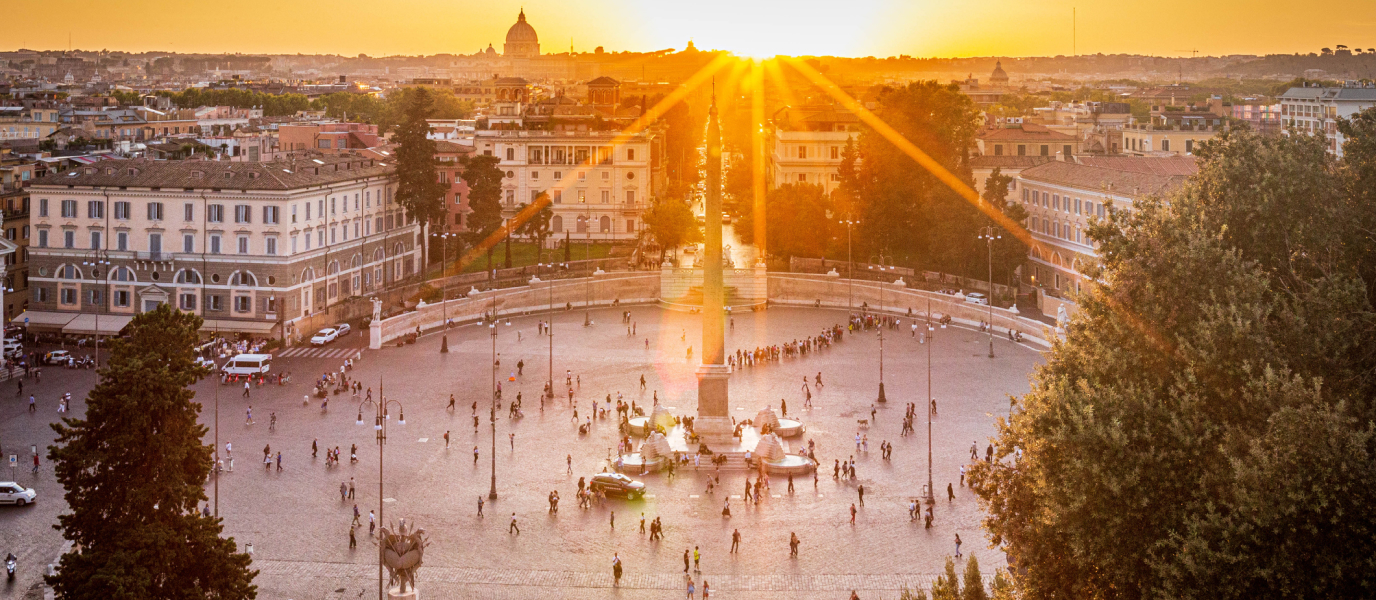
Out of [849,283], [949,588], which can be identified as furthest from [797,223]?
[949,588]

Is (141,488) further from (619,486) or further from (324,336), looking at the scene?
(324,336)

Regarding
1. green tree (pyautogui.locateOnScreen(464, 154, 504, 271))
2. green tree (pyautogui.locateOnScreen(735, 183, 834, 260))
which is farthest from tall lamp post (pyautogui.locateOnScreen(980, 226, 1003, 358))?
green tree (pyautogui.locateOnScreen(464, 154, 504, 271))

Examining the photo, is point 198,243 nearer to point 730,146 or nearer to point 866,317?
point 866,317

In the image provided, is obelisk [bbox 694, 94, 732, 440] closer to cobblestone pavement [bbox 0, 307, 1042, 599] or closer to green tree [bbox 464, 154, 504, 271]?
cobblestone pavement [bbox 0, 307, 1042, 599]

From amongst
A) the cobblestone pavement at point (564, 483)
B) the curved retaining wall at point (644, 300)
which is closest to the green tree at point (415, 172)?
the curved retaining wall at point (644, 300)

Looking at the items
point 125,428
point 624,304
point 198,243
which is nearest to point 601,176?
point 624,304

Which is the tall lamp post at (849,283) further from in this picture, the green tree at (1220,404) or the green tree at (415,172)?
the green tree at (1220,404)
